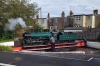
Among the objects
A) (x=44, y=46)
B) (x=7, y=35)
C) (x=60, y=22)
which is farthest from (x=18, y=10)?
(x=60, y=22)

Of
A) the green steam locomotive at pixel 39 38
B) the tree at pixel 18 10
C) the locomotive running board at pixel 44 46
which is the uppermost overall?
the tree at pixel 18 10

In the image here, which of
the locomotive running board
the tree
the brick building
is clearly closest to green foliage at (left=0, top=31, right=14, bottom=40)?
the tree

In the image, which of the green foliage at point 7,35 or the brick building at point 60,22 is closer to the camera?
the green foliage at point 7,35

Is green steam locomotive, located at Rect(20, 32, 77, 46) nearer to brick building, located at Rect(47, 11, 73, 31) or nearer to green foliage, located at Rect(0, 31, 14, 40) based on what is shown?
green foliage, located at Rect(0, 31, 14, 40)

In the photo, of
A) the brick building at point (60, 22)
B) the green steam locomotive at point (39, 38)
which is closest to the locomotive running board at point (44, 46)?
the green steam locomotive at point (39, 38)

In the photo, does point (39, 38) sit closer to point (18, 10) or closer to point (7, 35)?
point (7, 35)

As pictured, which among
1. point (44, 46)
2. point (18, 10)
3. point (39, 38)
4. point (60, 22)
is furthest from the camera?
point (60, 22)

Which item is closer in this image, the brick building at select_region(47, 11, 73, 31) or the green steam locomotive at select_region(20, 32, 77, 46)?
the green steam locomotive at select_region(20, 32, 77, 46)

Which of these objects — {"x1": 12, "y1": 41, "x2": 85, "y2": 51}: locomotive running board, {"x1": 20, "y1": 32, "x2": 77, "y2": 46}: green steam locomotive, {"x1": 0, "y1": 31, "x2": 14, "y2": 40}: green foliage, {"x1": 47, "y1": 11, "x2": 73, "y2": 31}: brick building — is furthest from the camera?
{"x1": 47, "y1": 11, "x2": 73, "y2": 31}: brick building

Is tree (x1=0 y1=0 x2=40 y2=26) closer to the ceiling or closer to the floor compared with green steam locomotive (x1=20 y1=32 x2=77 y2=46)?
closer to the ceiling

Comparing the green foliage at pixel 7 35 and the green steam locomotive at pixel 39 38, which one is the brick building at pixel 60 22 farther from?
the green foliage at pixel 7 35

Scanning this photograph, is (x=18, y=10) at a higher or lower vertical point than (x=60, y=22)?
higher

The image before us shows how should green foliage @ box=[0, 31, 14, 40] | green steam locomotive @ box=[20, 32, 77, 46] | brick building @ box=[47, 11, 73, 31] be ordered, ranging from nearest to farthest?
green steam locomotive @ box=[20, 32, 77, 46] < green foliage @ box=[0, 31, 14, 40] < brick building @ box=[47, 11, 73, 31]

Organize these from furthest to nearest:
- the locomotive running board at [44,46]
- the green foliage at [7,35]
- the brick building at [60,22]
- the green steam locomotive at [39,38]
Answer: the brick building at [60,22], the green foliage at [7,35], the green steam locomotive at [39,38], the locomotive running board at [44,46]
